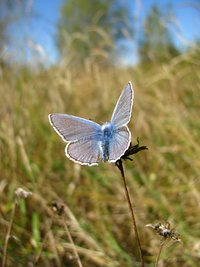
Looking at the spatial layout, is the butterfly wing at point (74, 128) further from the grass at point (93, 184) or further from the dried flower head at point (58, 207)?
the grass at point (93, 184)

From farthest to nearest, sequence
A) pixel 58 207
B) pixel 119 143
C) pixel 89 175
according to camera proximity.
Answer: pixel 89 175 < pixel 58 207 < pixel 119 143

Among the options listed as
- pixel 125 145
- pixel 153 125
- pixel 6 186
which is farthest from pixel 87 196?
pixel 125 145

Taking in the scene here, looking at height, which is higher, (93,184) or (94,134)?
(93,184)

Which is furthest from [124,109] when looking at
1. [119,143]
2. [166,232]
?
[166,232]

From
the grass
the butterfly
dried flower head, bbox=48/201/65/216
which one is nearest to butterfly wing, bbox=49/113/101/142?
the butterfly

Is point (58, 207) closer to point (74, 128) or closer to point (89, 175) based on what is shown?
point (74, 128)

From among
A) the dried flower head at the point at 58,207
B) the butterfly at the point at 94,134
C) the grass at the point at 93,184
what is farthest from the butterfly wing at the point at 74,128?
the grass at the point at 93,184
